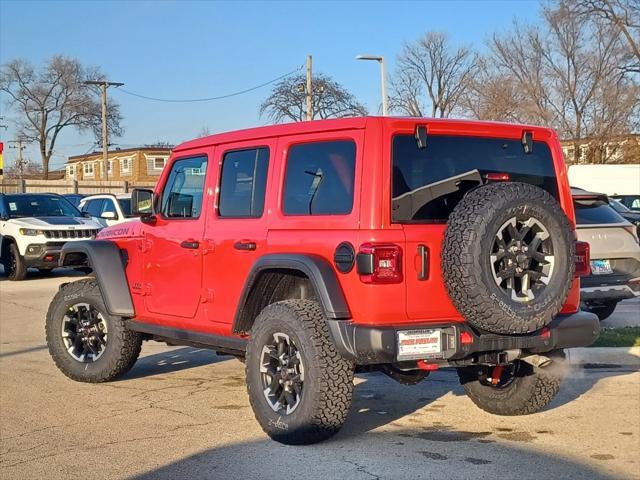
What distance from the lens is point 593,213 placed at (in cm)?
962

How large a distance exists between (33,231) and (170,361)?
8666 millimetres

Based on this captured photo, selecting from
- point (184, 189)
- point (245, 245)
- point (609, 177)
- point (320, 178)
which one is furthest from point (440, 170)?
point (609, 177)

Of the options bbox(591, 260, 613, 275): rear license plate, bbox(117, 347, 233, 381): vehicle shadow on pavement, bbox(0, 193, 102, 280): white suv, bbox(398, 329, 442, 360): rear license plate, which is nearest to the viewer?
bbox(398, 329, 442, 360): rear license plate

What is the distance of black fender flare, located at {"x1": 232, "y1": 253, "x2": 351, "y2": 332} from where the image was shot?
16.2 feet

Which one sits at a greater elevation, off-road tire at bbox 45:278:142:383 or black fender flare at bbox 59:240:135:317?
black fender flare at bbox 59:240:135:317

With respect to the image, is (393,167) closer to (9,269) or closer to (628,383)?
(628,383)

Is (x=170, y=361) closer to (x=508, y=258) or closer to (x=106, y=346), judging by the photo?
(x=106, y=346)

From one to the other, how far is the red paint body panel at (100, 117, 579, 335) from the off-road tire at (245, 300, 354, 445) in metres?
0.33

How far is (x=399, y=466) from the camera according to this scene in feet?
16.0

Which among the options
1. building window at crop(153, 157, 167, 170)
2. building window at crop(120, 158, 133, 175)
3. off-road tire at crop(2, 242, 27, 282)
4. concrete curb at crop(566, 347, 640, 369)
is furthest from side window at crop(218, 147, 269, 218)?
building window at crop(120, 158, 133, 175)

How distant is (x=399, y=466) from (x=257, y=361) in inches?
47.3

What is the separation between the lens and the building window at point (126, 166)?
68150 mm

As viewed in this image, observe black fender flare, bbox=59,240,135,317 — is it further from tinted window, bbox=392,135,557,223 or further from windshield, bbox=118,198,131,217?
windshield, bbox=118,198,131,217

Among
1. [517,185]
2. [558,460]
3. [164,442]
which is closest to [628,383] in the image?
[558,460]
